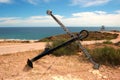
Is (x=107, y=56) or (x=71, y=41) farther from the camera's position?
(x=107, y=56)

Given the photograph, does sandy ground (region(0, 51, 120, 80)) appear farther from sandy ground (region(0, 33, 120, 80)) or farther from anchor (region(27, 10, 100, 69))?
anchor (region(27, 10, 100, 69))

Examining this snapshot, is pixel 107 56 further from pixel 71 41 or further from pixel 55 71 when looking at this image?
pixel 55 71

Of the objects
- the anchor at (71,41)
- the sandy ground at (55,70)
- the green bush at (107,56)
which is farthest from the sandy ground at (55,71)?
the green bush at (107,56)

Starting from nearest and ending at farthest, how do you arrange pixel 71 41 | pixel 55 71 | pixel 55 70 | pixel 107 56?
pixel 71 41 < pixel 55 71 < pixel 55 70 < pixel 107 56

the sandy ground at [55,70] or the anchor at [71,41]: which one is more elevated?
the anchor at [71,41]

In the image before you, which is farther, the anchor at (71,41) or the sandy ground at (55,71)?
the anchor at (71,41)

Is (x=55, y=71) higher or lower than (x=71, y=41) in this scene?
lower

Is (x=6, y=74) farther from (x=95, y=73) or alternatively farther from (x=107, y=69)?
(x=107, y=69)

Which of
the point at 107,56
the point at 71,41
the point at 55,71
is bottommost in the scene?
the point at 55,71

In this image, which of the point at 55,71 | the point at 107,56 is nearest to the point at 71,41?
the point at 55,71

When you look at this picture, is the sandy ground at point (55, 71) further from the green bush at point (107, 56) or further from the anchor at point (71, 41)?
the green bush at point (107, 56)

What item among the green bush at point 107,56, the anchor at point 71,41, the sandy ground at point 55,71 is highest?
the anchor at point 71,41

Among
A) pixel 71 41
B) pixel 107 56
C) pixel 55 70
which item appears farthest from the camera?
pixel 107 56

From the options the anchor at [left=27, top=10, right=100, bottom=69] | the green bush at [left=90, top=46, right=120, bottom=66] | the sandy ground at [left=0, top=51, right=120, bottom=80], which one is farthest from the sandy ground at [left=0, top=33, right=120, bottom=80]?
the green bush at [left=90, top=46, right=120, bottom=66]
